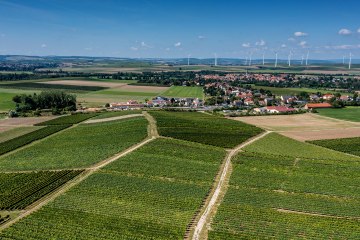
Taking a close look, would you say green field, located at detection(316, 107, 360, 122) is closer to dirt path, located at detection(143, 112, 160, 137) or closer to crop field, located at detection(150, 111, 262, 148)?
crop field, located at detection(150, 111, 262, 148)

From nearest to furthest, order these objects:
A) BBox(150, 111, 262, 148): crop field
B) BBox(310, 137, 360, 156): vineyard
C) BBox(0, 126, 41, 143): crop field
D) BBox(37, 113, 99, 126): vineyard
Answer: BBox(310, 137, 360, 156): vineyard < BBox(150, 111, 262, 148): crop field < BBox(0, 126, 41, 143): crop field < BBox(37, 113, 99, 126): vineyard

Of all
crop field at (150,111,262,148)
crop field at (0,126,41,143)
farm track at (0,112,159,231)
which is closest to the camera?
farm track at (0,112,159,231)

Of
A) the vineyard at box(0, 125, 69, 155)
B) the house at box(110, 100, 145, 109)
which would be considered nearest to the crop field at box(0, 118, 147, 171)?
the vineyard at box(0, 125, 69, 155)

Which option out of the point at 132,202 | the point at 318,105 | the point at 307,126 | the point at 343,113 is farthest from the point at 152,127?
the point at 318,105

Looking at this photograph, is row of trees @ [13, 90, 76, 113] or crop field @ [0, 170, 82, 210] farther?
row of trees @ [13, 90, 76, 113]

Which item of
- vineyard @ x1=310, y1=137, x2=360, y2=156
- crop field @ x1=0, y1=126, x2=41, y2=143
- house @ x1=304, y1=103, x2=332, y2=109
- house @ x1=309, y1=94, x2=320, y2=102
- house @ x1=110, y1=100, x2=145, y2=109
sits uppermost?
house @ x1=309, y1=94, x2=320, y2=102

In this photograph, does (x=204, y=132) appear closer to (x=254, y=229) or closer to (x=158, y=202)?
(x=158, y=202)

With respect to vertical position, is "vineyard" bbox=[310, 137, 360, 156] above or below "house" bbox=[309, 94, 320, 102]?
below
